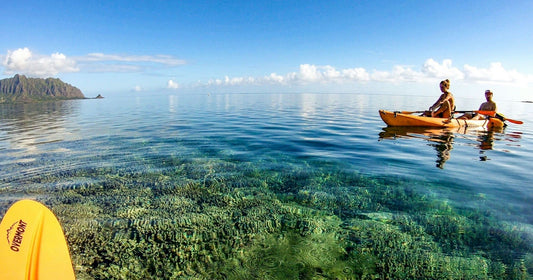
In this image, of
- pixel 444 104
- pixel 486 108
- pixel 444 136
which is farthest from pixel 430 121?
pixel 486 108

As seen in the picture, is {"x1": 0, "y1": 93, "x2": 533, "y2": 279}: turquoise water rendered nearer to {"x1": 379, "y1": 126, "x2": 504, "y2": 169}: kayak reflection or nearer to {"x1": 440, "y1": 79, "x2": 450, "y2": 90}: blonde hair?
{"x1": 379, "y1": 126, "x2": 504, "y2": 169}: kayak reflection

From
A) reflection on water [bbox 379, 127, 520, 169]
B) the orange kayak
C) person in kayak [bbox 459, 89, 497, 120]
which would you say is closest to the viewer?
reflection on water [bbox 379, 127, 520, 169]

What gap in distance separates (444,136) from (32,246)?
1685 centimetres

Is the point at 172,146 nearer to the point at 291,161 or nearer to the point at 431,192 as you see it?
the point at 291,161

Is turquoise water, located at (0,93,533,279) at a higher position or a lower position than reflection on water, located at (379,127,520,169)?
lower

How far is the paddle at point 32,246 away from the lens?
2705 millimetres

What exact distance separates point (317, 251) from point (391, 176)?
14.6 ft

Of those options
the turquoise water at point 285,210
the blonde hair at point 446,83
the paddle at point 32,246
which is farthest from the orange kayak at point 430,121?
the paddle at point 32,246

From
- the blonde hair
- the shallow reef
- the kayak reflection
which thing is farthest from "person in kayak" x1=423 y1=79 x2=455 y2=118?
the shallow reef

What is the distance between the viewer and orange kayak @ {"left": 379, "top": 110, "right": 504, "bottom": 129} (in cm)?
1454

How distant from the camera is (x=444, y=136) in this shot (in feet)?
43.8

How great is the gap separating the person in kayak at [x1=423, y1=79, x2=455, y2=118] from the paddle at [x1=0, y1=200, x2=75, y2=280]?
17.8 meters

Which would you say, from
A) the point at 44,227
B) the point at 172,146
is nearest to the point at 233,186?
the point at 44,227

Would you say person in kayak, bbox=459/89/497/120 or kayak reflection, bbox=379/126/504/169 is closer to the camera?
kayak reflection, bbox=379/126/504/169
